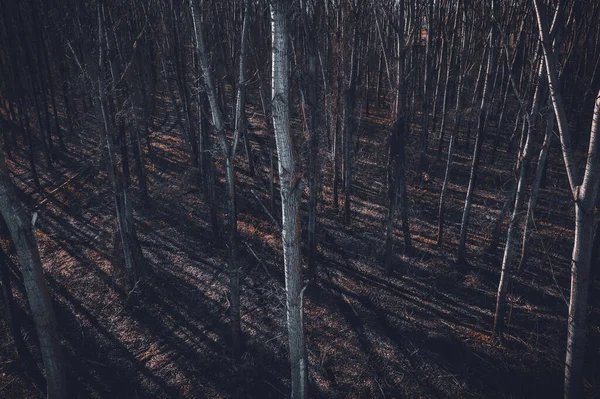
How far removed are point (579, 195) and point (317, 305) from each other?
20.2ft

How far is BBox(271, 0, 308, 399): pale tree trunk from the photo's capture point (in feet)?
16.7

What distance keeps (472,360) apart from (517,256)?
4583 millimetres

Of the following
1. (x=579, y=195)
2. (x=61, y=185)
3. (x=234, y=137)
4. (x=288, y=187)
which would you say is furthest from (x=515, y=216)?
(x=61, y=185)

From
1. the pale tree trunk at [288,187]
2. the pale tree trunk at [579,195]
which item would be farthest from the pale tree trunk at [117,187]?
the pale tree trunk at [579,195]

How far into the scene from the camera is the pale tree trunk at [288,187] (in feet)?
16.7

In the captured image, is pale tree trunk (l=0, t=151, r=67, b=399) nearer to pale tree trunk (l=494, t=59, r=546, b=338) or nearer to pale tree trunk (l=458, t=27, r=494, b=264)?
pale tree trunk (l=494, t=59, r=546, b=338)

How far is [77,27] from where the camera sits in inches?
332

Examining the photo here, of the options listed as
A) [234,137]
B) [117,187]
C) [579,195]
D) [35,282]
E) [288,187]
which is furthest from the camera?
[117,187]

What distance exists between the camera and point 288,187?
5.44 m

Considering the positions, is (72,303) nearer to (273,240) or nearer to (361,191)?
(273,240)

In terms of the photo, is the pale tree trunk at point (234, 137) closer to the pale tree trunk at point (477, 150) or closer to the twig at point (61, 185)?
the pale tree trunk at point (477, 150)

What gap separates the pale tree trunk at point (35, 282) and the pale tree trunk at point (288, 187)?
4163 millimetres

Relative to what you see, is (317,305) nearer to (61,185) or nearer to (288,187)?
(288,187)

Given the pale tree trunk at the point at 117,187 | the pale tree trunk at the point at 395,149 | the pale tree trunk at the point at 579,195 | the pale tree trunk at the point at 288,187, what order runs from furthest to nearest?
the pale tree trunk at the point at 395,149 → the pale tree trunk at the point at 117,187 → the pale tree trunk at the point at 579,195 → the pale tree trunk at the point at 288,187
